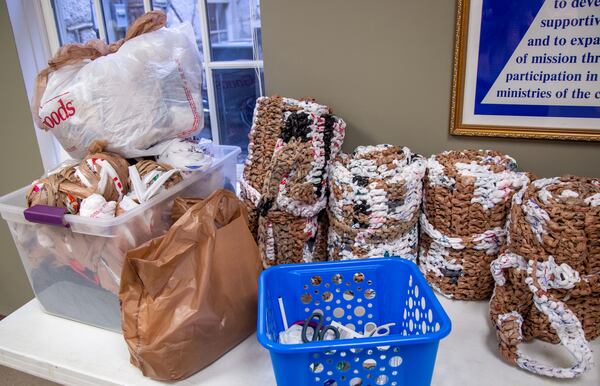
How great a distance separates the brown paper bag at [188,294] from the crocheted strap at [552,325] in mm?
498

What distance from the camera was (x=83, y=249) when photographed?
90 centimetres

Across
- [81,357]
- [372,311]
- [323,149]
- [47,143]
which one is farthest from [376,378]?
[47,143]

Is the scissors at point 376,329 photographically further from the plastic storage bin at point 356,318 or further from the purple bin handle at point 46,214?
the purple bin handle at point 46,214

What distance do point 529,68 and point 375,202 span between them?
45 cm

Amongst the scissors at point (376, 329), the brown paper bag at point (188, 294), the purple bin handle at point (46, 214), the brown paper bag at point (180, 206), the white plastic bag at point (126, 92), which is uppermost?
the white plastic bag at point (126, 92)

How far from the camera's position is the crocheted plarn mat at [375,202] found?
894 millimetres

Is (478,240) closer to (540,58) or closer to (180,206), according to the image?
(540,58)

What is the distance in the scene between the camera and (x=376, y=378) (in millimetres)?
709

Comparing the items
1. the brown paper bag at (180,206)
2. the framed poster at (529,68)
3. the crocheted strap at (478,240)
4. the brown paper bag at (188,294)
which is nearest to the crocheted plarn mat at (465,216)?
the crocheted strap at (478,240)

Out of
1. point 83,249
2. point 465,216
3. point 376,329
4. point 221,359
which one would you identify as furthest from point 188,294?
point 465,216

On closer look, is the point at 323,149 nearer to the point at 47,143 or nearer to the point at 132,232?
the point at 132,232

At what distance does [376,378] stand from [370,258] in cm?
25

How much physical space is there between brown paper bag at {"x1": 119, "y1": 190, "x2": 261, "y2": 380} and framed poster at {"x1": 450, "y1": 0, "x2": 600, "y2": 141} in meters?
0.61

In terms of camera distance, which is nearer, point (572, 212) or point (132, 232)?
point (572, 212)
